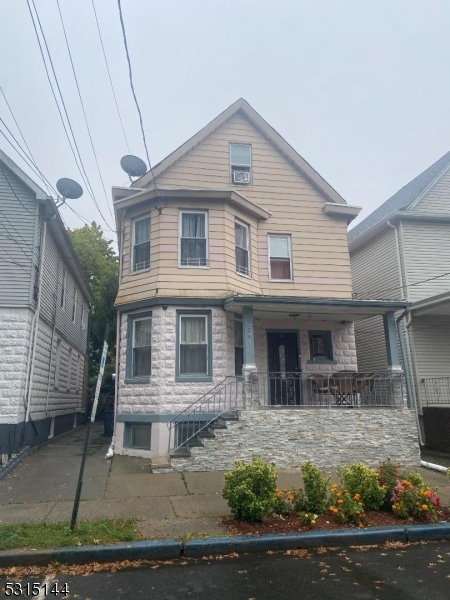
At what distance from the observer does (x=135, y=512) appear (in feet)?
22.4

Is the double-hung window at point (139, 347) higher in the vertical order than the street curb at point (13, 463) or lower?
higher

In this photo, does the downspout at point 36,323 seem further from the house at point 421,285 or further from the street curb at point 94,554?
the house at point 421,285

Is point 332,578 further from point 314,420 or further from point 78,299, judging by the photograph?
point 78,299

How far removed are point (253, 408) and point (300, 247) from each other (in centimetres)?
561

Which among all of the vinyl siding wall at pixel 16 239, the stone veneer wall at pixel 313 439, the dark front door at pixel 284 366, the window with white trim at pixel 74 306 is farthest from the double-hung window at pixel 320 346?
the window with white trim at pixel 74 306

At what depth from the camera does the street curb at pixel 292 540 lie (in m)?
5.43

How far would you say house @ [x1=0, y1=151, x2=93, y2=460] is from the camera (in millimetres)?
11125

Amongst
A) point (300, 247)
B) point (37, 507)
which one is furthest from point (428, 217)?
point (37, 507)

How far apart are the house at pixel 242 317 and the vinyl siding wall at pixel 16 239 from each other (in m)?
2.50

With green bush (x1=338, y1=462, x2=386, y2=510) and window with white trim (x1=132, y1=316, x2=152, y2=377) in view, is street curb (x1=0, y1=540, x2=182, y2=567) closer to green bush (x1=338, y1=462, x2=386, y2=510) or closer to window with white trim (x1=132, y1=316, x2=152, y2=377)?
green bush (x1=338, y1=462, x2=386, y2=510)

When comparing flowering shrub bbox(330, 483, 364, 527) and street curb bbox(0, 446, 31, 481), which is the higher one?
street curb bbox(0, 446, 31, 481)

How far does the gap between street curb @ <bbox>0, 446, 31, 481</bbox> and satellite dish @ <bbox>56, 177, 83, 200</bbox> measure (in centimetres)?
757

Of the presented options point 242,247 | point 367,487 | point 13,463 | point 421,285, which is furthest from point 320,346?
point 13,463

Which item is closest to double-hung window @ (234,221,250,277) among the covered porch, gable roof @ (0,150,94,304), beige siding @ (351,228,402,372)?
the covered porch
